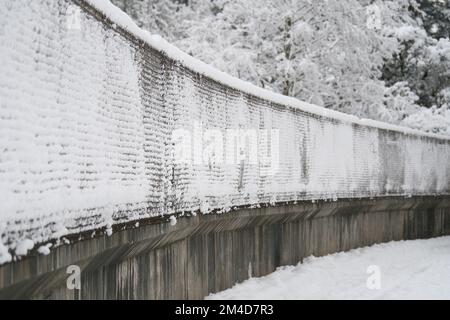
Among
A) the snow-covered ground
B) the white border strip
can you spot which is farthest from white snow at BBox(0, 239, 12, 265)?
the snow-covered ground

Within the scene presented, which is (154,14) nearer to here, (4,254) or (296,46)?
(296,46)

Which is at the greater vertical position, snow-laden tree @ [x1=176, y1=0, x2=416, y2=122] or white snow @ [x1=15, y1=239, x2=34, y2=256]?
snow-laden tree @ [x1=176, y1=0, x2=416, y2=122]

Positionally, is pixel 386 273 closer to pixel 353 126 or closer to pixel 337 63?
pixel 353 126

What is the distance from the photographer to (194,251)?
334 inches

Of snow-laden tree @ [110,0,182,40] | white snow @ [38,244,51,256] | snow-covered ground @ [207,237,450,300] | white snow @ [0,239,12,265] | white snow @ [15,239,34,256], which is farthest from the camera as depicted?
snow-laden tree @ [110,0,182,40]

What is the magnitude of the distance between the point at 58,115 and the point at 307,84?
19.4 m

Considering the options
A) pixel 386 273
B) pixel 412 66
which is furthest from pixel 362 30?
pixel 386 273

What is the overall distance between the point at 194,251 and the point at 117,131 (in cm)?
327

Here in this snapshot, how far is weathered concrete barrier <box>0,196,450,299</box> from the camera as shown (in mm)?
4629

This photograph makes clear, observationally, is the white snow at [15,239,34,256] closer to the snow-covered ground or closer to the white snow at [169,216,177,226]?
the white snow at [169,216,177,226]

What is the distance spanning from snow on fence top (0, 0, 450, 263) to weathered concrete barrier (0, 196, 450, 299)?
20 cm

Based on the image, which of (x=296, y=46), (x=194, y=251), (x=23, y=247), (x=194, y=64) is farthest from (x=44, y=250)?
(x=296, y=46)

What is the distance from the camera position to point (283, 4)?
22781mm

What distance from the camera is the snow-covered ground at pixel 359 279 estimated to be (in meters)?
9.62
